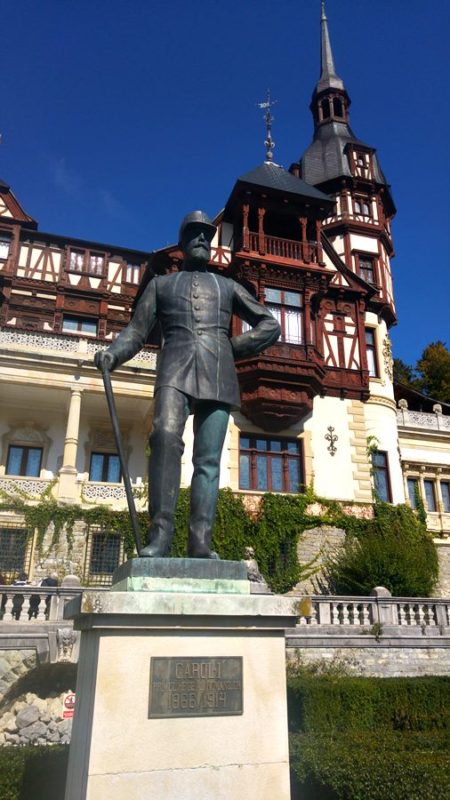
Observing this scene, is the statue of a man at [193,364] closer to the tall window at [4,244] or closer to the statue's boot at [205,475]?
the statue's boot at [205,475]

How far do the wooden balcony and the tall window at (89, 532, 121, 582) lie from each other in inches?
477

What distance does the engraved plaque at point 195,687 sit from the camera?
13.0 ft

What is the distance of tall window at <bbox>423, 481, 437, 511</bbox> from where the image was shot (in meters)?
28.6

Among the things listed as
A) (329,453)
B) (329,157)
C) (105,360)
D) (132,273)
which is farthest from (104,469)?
(329,157)

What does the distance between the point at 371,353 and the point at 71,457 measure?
545 inches

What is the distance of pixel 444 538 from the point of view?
Result: 1051 inches

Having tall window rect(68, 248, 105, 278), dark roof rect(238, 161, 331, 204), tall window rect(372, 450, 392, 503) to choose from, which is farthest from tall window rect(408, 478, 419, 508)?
tall window rect(68, 248, 105, 278)

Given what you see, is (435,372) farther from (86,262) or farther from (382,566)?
(382,566)

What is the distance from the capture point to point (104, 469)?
81.0 feet

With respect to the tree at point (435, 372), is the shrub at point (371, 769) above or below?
below

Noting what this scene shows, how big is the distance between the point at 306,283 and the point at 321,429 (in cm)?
589

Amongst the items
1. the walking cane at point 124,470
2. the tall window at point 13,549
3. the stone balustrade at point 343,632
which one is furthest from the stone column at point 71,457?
the walking cane at point 124,470

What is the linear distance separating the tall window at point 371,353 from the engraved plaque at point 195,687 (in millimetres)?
23433

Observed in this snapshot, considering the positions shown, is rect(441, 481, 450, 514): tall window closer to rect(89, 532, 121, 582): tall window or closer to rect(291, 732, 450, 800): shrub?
rect(89, 532, 121, 582): tall window
